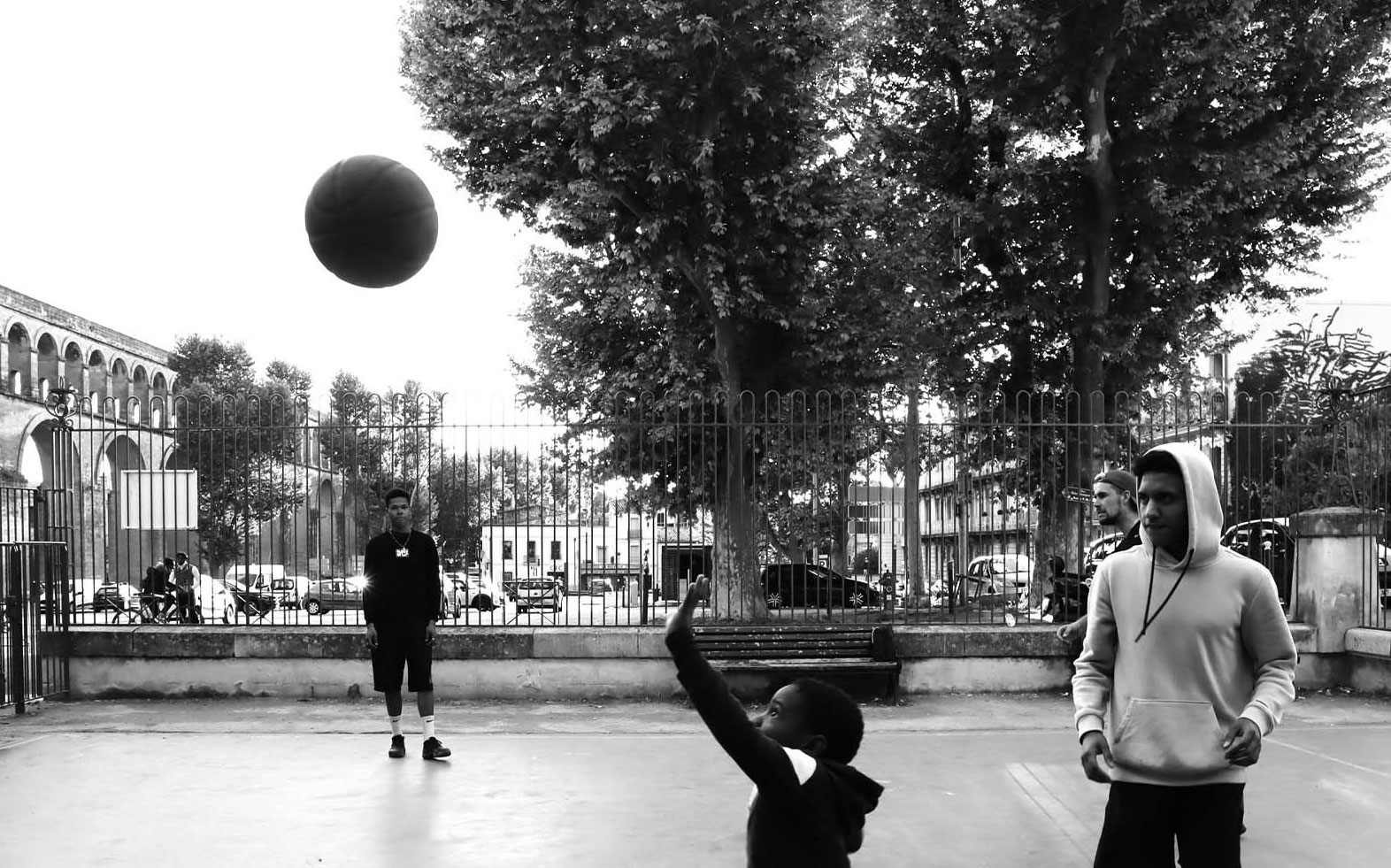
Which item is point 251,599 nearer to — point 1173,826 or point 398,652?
point 398,652

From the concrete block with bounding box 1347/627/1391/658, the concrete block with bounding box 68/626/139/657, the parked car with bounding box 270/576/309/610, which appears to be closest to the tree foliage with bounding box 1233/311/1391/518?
the concrete block with bounding box 1347/627/1391/658

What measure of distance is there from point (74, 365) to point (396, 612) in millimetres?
42012

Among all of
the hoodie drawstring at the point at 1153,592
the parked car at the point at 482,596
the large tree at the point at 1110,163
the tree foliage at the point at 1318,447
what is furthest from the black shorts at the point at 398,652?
the large tree at the point at 1110,163

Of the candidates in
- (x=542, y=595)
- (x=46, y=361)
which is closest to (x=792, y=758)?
(x=542, y=595)

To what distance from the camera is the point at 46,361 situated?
139 ft

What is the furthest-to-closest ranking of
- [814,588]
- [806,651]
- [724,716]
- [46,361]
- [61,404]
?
1. [46,361]
2. [814,588]
3. [61,404]
4. [806,651]
5. [724,716]

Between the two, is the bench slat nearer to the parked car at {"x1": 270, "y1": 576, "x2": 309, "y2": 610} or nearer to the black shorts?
the black shorts

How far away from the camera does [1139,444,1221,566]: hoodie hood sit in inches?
120

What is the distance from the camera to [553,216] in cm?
1503

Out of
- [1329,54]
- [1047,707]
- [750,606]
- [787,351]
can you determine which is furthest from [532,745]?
[1329,54]

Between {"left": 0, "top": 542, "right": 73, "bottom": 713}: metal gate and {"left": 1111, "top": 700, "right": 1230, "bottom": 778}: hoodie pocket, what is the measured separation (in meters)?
9.78

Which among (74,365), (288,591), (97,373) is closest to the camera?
(288,591)

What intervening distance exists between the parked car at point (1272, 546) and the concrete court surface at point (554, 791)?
1.77 metres

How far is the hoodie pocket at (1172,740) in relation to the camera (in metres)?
2.96
